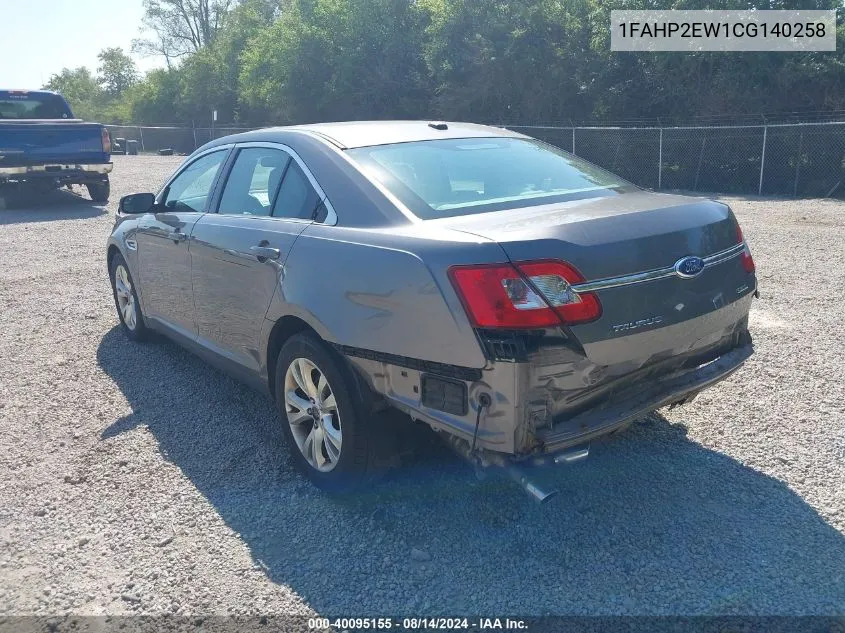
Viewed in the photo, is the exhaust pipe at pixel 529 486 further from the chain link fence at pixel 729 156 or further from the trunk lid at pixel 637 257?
the chain link fence at pixel 729 156

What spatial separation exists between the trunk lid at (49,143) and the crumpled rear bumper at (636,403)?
1399 cm

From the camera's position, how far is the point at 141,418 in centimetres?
475

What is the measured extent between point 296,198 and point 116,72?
76.3m

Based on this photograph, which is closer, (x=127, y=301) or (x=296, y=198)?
(x=296, y=198)

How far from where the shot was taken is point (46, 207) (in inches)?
629

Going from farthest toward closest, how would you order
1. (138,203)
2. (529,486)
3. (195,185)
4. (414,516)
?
(138,203) → (195,185) → (414,516) → (529,486)

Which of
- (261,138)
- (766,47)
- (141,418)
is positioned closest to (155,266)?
(141,418)

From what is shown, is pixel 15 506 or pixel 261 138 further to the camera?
pixel 261 138

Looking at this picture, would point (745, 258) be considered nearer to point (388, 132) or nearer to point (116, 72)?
point (388, 132)

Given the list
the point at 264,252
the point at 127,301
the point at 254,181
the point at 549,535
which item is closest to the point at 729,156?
the point at 127,301

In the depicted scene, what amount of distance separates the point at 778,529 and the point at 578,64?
74.5 feet

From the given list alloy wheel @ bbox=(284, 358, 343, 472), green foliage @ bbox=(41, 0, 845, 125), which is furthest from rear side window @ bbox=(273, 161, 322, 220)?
green foliage @ bbox=(41, 0, 845, 125)

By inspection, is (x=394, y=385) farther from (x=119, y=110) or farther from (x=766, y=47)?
(x=119, y=110)

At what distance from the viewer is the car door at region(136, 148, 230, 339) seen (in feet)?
15.9
